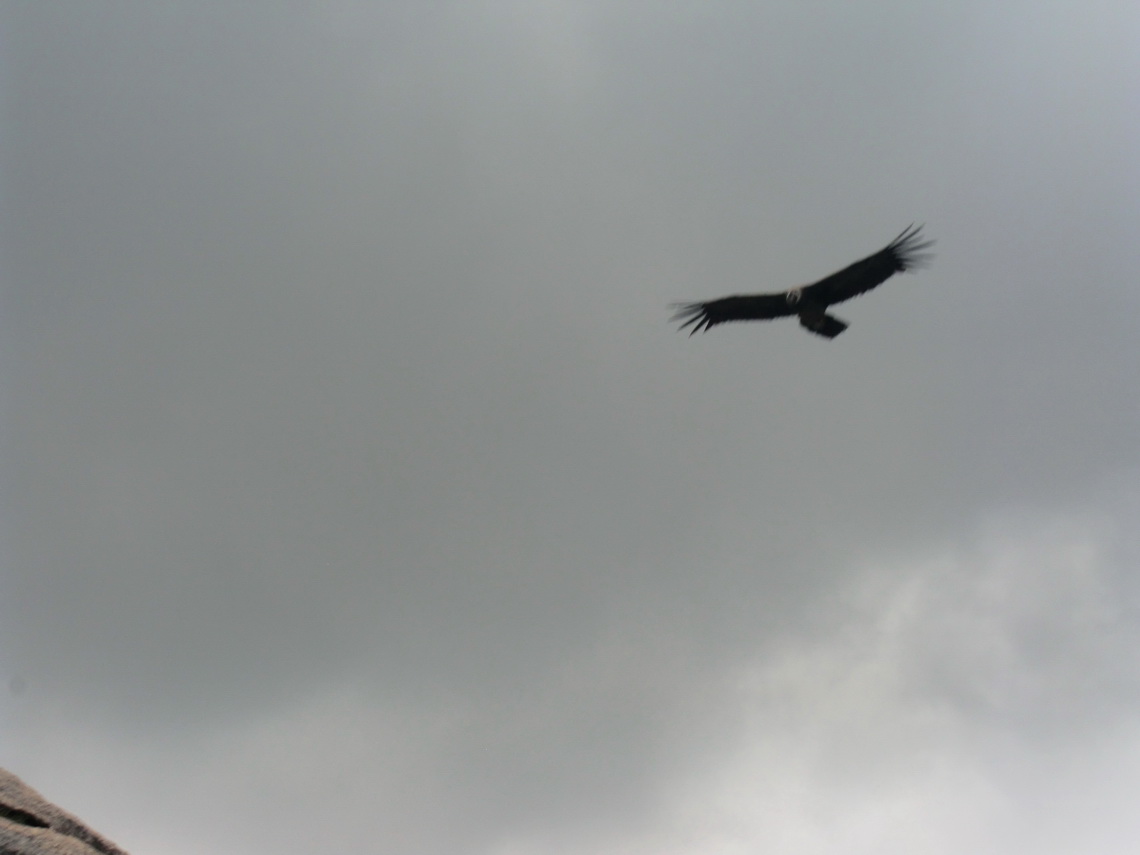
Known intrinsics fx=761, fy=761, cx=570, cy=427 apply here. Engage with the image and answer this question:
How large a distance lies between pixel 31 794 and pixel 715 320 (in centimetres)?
1924

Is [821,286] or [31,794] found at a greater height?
[821,286]

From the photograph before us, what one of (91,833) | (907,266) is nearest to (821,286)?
(907,266)

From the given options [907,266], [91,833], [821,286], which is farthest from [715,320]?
[91,833]

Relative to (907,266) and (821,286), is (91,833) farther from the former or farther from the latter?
(907,266)

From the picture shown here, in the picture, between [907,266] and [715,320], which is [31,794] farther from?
[907,266]

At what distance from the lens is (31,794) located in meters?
13.7

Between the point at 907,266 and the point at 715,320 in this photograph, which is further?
the point at 715,320

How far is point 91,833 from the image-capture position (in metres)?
14.0

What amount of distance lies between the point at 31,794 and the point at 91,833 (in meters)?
1.27

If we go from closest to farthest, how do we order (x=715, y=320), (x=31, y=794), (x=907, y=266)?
(x=31, y=794) → (x=907, y=266) → (x=715, y=320)

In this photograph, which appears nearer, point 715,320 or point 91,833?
point 91,833

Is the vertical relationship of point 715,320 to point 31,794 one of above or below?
above

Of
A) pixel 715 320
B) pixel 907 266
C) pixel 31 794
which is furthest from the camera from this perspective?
pixel 715 320

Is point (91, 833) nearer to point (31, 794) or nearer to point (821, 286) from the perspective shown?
point (31, 794)
